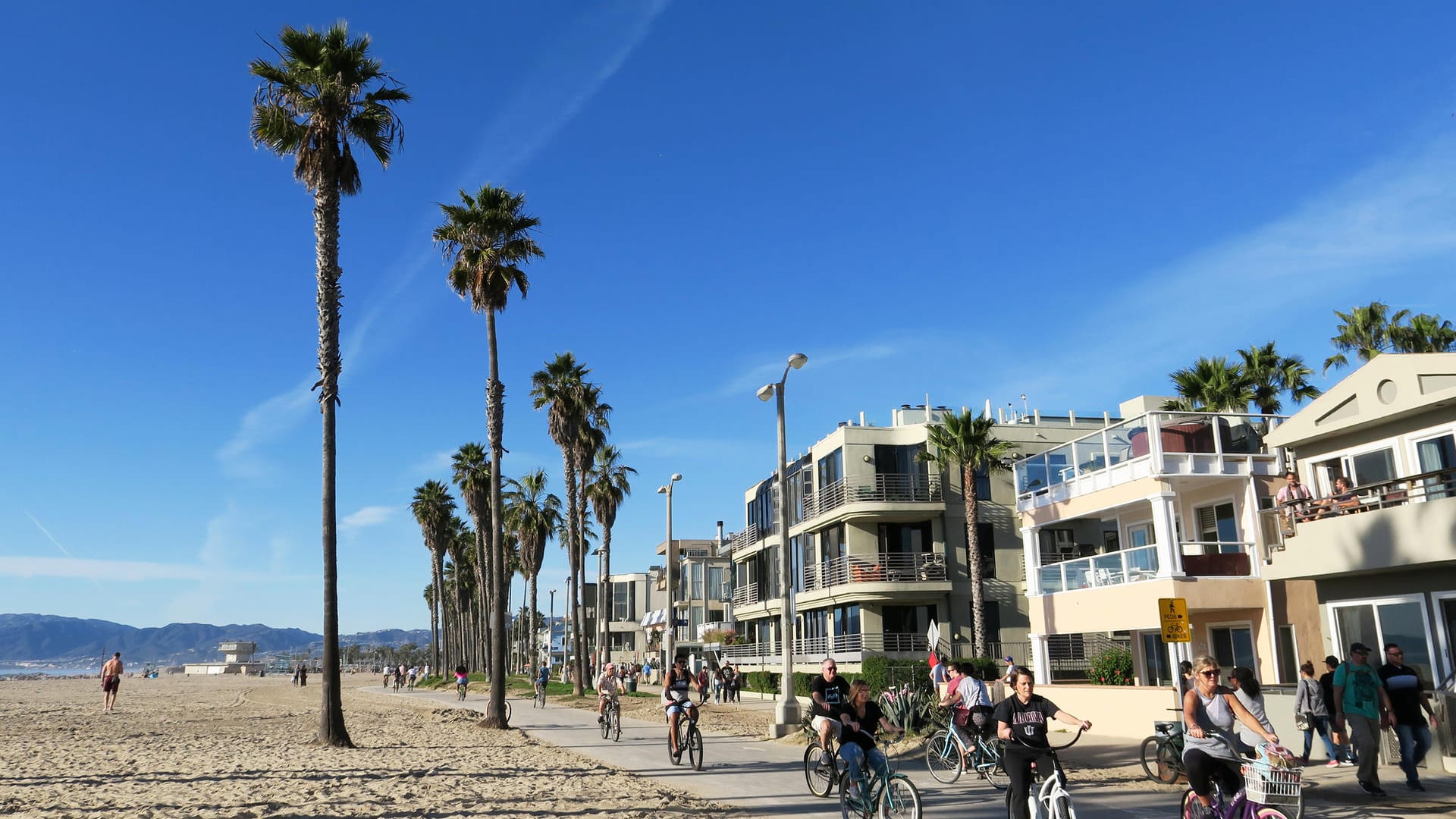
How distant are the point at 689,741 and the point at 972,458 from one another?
20754 millimetres

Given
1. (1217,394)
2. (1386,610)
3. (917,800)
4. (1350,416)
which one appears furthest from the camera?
(1217,394)

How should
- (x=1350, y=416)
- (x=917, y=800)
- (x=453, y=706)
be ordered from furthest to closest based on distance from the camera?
(x=453, y=706), (x=1350, y=416), (x=917, y=800)

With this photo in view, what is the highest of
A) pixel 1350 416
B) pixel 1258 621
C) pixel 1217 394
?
pixel 1217 394

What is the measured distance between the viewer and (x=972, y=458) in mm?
34562

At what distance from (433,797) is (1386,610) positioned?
16415 millimetres

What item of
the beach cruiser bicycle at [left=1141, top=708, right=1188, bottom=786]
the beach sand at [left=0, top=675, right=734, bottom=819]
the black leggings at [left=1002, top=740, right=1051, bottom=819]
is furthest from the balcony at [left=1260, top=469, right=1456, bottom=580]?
the beach sand at [left=0, top=675, right=734, bottom=819]

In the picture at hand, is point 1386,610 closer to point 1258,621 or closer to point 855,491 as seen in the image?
point 1258,621

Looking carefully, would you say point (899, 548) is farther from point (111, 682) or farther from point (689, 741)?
point (111, 682)

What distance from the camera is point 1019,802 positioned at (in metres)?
8.65

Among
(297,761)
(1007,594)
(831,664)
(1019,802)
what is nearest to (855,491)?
(1007,594)

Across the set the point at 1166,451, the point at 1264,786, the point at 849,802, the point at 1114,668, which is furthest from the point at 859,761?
the point at 1114,668

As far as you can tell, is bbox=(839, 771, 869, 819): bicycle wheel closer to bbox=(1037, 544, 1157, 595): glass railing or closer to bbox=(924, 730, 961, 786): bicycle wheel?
bbox=(924, 730, 961, 786): bicycle wheel

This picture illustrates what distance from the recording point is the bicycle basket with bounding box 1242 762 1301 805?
7.11 meters

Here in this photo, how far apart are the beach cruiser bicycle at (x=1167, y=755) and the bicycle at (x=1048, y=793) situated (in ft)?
18.7
